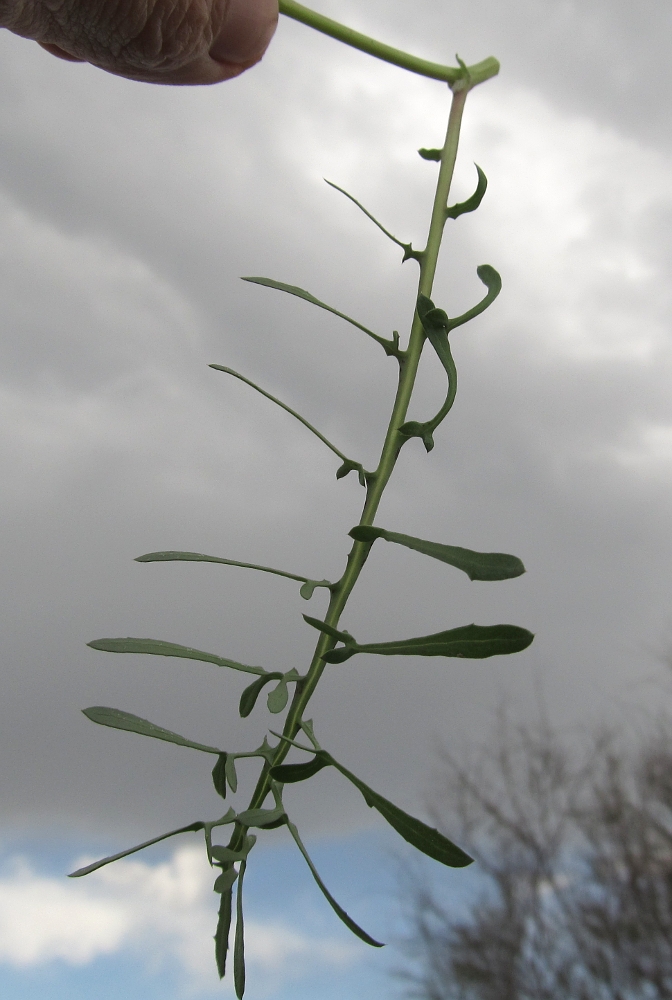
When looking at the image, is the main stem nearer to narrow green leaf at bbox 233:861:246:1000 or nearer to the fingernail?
narrow green leaf at bbox 233:861:246:1000

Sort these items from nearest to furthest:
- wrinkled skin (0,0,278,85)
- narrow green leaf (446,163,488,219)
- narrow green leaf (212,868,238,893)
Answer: narrow green leaf (212,868,238,893) → narrow green leaf (446,163,488,219) → wrinkled skin (0,0,278,85)

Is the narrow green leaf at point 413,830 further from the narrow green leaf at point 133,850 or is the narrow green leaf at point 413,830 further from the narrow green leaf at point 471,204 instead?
the narrow green leaf at point 471,204

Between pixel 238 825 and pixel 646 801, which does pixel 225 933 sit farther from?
pixel 646 801

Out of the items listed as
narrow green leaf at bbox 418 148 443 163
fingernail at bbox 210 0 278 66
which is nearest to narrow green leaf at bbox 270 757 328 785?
narrow green leaf at bbox 418 148 443 163

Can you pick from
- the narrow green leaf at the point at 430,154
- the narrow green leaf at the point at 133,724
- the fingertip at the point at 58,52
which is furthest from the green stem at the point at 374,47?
the narrow green leaf at the point at 133,724

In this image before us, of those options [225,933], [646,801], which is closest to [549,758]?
[646,801]

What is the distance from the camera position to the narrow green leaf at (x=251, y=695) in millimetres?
405

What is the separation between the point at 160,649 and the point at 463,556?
0.48 feet

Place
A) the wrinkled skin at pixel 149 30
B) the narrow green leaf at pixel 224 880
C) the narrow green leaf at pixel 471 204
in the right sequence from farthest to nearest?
the wrinkled skin at pixel 149 30 → the narrow green leaf at pixel 471 204 → the narrow green leaf at pixel 224 880

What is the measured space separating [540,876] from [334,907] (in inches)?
292

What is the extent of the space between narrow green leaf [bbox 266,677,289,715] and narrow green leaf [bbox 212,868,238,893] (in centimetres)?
6

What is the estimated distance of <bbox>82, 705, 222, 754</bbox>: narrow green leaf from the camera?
390mm

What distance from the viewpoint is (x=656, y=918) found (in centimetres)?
689

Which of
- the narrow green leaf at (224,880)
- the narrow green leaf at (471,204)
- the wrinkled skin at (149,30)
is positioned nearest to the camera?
the narrow green leaf at (224,880)
